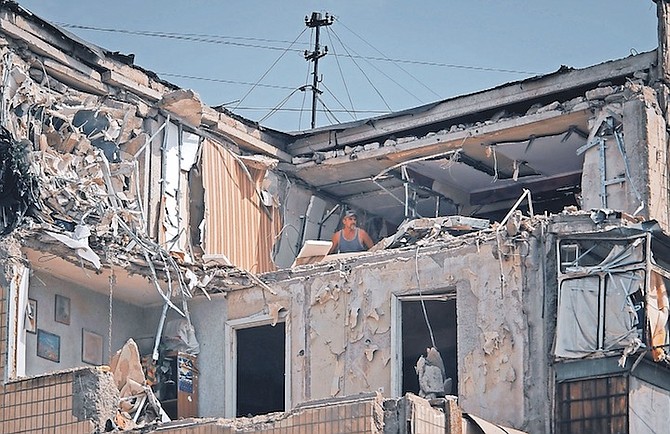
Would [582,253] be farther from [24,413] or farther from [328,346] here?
[24,413]

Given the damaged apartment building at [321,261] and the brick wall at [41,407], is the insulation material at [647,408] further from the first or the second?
the brick wall at [41,407]

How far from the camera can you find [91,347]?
2986 cm

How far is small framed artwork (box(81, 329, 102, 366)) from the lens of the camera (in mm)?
29703

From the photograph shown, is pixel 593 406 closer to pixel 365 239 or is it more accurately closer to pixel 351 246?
pixel 351 246

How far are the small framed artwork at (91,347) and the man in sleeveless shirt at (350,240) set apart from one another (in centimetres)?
491

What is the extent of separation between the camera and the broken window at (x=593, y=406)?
2673 cm

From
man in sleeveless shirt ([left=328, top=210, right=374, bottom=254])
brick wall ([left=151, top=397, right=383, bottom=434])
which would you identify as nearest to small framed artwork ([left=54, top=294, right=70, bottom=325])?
brick wall ([left=151, top=397, right=383, bottom=434])

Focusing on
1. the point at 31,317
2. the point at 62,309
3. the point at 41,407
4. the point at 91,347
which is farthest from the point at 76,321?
the point at 41,407

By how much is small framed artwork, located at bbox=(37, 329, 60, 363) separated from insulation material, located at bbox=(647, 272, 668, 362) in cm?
920

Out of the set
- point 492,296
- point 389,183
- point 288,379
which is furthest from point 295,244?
point 492,296

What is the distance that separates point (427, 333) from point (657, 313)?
461cm

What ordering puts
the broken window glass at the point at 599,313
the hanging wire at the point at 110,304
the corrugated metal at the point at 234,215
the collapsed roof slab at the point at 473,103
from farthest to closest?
1. the corrugated metal at the point at 234,215
2. the collapsed roof slab at the point at 473,103
3. the hanging wire at the point at 110,304
4. the broken window glass at the point at 599,313

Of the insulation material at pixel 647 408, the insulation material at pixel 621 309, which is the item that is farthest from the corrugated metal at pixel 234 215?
the insulation material at pixel 647 408

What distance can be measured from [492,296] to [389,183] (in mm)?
6918
